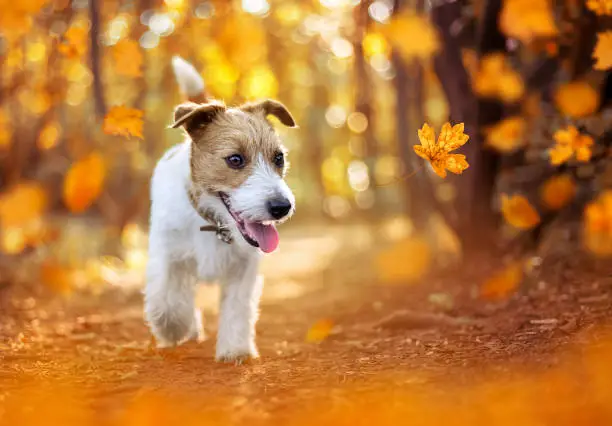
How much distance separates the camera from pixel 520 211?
7.04 m

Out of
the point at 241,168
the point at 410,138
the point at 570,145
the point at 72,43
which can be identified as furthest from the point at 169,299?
the point at 410,138

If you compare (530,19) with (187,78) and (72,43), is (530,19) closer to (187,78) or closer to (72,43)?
(187,78)

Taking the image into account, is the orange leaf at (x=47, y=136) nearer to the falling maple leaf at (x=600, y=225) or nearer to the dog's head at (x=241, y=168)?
the dog's head at (x=241, y=168)

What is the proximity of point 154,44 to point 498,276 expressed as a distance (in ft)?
17.7

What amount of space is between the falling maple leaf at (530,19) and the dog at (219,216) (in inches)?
105

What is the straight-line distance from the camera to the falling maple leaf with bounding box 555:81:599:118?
21.3 feet

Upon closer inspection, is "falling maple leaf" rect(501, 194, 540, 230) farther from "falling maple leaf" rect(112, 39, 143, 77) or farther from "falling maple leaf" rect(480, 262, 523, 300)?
"falling maple leaf" rect(112, 39, 143, 77)

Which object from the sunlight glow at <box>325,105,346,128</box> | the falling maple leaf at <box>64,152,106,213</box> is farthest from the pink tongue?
the sunlight glow at <box>325,105,346,128</box>

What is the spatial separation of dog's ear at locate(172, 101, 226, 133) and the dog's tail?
3.27 feet

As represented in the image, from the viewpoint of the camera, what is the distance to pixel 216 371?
4.54 meters

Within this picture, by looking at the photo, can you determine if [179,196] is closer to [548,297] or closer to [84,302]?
[548,297]

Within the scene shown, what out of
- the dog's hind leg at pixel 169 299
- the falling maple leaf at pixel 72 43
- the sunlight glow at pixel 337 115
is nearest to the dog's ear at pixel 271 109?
the dog's hind leg at pixel 169 299

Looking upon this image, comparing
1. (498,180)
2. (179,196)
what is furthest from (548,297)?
(179,196)

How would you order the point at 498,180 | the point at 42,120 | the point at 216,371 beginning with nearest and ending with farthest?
the point at 216,371 < the point at 498,180 < the point at 42,120
